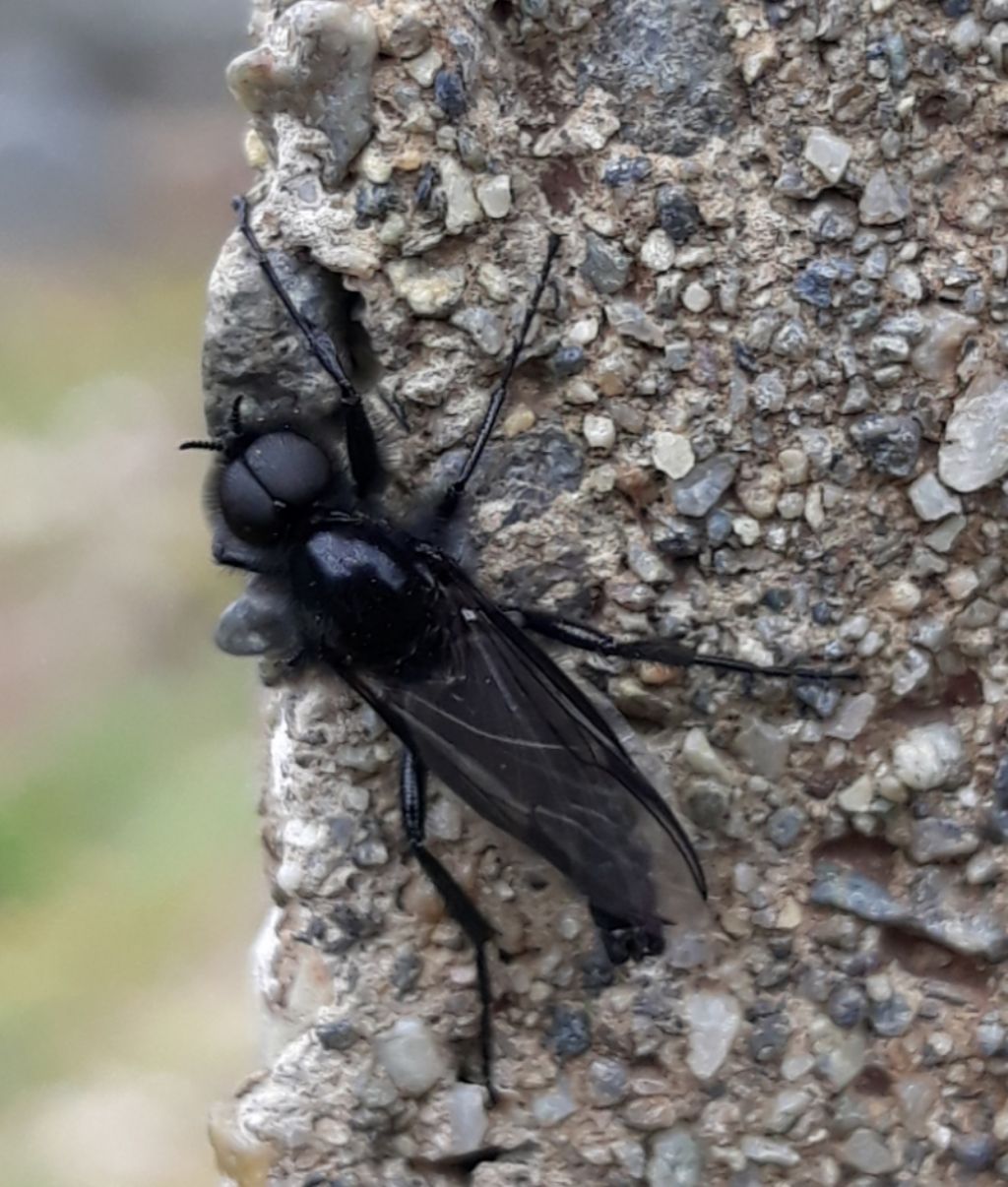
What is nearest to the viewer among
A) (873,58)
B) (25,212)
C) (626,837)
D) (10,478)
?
(873,58)

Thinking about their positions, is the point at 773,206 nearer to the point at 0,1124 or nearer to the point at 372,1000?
the point at 372,1000

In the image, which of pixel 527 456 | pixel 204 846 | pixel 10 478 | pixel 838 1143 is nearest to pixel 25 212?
pixel 10 478

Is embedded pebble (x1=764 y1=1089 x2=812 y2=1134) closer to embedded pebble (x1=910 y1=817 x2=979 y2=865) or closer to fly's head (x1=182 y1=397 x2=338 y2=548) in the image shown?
embedded pebble (x1=910 y1=817 x2=979 y2=865)

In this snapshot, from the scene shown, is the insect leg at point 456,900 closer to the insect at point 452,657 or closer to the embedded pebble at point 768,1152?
the insect at point 452,657

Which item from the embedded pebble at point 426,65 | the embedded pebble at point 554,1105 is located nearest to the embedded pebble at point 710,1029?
the embedded pebble at point 554,1105

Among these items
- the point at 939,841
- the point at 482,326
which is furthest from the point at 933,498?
the point at 482,326

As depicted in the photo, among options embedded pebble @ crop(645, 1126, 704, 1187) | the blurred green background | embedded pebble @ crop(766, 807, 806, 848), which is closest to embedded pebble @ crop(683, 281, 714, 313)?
embedded pebble @ crop(766, 807, 806, 848)
